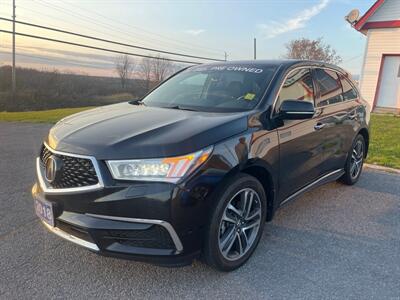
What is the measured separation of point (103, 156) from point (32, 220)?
72.7 inches

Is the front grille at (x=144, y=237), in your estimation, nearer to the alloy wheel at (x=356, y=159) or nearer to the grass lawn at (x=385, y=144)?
the alloy wheel at (x=356, y=159)

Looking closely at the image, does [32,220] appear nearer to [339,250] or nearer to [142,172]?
[142,172]

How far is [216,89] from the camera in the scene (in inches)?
148

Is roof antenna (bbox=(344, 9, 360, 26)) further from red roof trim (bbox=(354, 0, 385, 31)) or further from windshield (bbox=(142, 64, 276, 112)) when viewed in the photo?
windshield (bbox=(142, 64, 276, 112))

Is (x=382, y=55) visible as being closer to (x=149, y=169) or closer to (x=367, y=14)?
(x=367, y=14)

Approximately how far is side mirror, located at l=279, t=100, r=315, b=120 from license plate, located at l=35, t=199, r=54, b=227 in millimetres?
2106

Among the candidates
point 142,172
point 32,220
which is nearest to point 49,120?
point 32,220

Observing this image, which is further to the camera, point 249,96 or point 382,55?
point 382,55

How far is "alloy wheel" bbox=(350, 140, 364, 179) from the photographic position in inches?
197

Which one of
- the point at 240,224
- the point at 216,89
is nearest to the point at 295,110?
the point at 216,89

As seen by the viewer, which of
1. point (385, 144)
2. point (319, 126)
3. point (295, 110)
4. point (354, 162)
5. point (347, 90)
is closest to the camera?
point (295, 110)

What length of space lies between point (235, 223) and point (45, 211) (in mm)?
1484

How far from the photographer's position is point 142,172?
7.80 ft

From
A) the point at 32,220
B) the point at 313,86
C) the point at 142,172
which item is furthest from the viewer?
the point at 313,86
